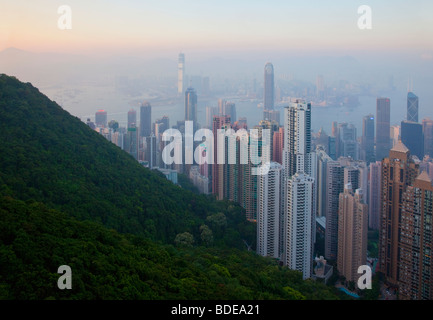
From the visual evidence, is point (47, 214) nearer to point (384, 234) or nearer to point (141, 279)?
point (141, 279)

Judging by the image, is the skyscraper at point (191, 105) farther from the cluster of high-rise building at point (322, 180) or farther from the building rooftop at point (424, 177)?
the building rooftop at point (424, 177)

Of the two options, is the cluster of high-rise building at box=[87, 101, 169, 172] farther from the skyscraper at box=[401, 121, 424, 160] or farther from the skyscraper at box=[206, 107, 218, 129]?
the skyscraper at box=[401, 121, 424, 160]

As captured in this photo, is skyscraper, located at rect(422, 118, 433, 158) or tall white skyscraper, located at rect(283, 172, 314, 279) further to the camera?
skyscraper, located at rect(422, 118, 433, 158)

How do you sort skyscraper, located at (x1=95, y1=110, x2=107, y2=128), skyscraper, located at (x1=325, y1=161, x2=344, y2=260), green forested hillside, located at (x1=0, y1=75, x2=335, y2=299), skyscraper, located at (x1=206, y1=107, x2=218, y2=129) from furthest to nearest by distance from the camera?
skyscraper, located at (x1=206, y1=107, x2=218, y2=129) < skyscraper, located at (x1=95, y1=110, x2=107, y2=128) < skyscraper, located at (x1=325, y1=161, x2=344, y2=260) < green forested hillside, located at (x1=0, y1=75, x2=335, y2=299)

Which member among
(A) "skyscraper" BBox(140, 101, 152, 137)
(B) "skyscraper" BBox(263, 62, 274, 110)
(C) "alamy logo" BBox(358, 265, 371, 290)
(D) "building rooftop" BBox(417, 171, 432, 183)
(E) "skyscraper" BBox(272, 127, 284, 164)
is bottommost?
(C) "alamy logo" BBox(358, 265, 371, 290)

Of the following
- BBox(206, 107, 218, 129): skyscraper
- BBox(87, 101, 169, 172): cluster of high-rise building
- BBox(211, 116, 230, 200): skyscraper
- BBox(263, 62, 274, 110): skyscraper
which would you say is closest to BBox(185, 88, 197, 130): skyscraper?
BBox(206, 107, 218, 129): skyscraper

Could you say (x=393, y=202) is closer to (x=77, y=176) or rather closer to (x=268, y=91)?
(x=77, y=176)

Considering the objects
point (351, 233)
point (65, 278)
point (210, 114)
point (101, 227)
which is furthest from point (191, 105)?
point (65, 278)
